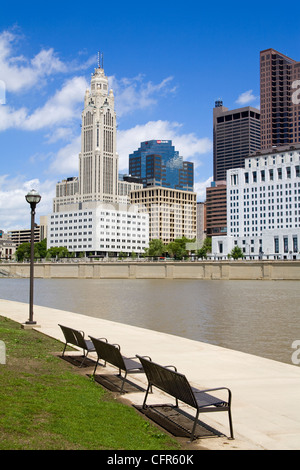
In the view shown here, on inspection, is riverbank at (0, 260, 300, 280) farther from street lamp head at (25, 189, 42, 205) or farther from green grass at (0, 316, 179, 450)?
green grass at (0, 316, 179, 450)

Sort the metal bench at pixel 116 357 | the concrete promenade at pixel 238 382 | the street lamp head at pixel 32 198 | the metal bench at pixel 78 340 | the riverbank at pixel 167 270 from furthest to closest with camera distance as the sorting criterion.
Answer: the riverbank at pixel 167 270
the street lamp head at pixel 32 198
the metal bench at pixel 78 340
the metal bench at pixel 116 357
the concrete promenade at pixel 238 382

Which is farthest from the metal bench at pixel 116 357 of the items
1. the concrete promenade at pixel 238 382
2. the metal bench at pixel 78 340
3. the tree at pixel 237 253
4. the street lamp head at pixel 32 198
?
the tree at pixel 237 253

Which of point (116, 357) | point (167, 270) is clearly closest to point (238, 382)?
point (116, 357)

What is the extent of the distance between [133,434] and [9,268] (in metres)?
187

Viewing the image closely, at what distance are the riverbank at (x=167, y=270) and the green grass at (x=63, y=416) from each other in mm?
134881

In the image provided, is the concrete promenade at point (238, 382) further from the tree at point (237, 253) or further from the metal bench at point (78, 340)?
the tree at point (237, 253)

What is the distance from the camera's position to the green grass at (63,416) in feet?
25.2

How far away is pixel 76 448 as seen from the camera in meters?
7.44

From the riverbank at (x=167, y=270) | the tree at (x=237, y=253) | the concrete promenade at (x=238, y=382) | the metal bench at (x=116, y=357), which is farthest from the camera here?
the tree at (x=237, y=253)

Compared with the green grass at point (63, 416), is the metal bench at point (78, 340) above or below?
above

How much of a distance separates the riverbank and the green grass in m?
135

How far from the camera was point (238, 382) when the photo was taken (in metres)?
13.4

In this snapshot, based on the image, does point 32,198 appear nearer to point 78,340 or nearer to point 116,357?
point 78,340
